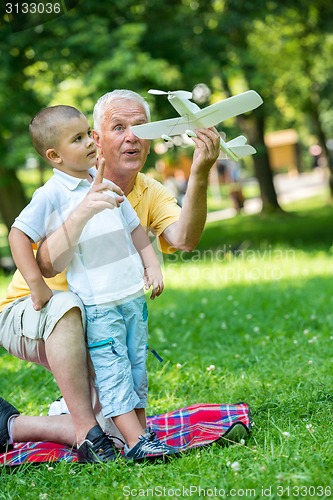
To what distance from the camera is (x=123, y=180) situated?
367cm

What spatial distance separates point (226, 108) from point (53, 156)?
79 cm

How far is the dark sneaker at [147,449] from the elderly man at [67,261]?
0.09 m

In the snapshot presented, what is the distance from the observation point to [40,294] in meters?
3.27

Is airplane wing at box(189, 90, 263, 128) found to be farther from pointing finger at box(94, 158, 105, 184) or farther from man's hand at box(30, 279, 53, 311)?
man's hand at box(30, 279, 53, 311)

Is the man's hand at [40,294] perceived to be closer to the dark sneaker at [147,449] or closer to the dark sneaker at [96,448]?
the dark sneaker at [96,448]

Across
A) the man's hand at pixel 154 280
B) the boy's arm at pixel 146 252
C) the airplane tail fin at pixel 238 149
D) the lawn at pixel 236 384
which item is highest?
the airplane tail fin at pixel 238 149

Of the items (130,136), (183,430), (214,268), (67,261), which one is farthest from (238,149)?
(214,268)

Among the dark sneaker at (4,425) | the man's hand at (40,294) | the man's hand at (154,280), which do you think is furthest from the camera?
the dark sneaker at (4,425)

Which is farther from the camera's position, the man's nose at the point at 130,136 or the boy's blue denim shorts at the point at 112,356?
the man's nose at the point at 130,136

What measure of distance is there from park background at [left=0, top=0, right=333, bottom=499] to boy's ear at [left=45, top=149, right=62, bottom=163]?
1.29m

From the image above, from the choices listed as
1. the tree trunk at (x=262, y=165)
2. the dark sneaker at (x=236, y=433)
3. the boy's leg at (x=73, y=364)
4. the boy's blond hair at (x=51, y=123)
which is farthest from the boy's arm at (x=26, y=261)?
the tree trunk at (x=262, y=165)

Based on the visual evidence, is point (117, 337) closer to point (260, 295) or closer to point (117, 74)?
point (260, 295)

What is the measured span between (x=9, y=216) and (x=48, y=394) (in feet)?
29.7

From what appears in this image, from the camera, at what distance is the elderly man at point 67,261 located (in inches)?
128
